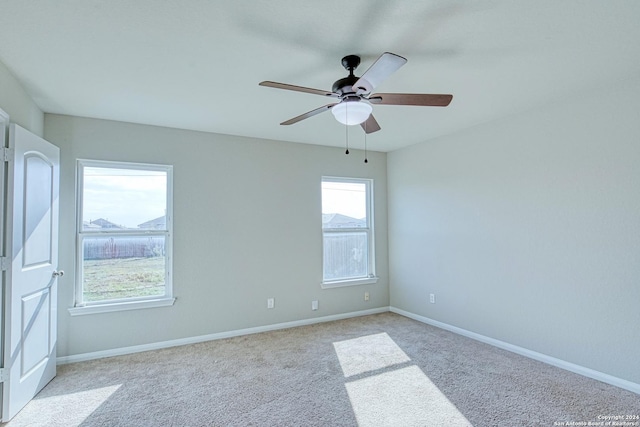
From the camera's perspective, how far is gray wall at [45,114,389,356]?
348cm

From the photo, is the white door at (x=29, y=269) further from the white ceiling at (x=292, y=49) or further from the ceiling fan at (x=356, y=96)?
the ceiling fan at (x=356, y=96)

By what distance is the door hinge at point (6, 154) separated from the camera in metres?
2.39

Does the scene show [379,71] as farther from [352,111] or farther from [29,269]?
[29,269]

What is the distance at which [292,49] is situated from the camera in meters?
2.23

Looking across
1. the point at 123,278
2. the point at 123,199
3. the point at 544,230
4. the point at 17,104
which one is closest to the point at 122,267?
the point at 123,278

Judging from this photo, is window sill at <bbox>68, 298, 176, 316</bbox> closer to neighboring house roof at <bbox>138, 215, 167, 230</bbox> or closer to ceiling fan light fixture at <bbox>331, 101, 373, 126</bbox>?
neighboring house roof at <bbox>138, 215, 167, 230</bbox>

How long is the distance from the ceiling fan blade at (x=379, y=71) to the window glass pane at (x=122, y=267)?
2898 millimetres

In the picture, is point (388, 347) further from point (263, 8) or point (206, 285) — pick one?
point (263, 8)

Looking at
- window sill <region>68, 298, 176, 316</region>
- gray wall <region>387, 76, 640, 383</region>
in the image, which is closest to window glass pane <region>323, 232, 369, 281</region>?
gray wall <region>387, 76, 640, 383</region>

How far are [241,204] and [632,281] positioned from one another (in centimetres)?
380

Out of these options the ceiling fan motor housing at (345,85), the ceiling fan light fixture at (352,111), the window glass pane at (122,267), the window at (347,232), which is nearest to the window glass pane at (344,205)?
A: the window at (347,232)

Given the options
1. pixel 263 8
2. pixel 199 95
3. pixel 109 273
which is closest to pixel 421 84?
pixel 263 8

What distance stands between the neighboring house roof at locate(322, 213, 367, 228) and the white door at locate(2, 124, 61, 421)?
303 centimetres

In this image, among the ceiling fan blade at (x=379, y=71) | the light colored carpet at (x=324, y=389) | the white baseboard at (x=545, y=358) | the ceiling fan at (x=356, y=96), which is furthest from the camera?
the white baseboard at (x=545, y=358)
